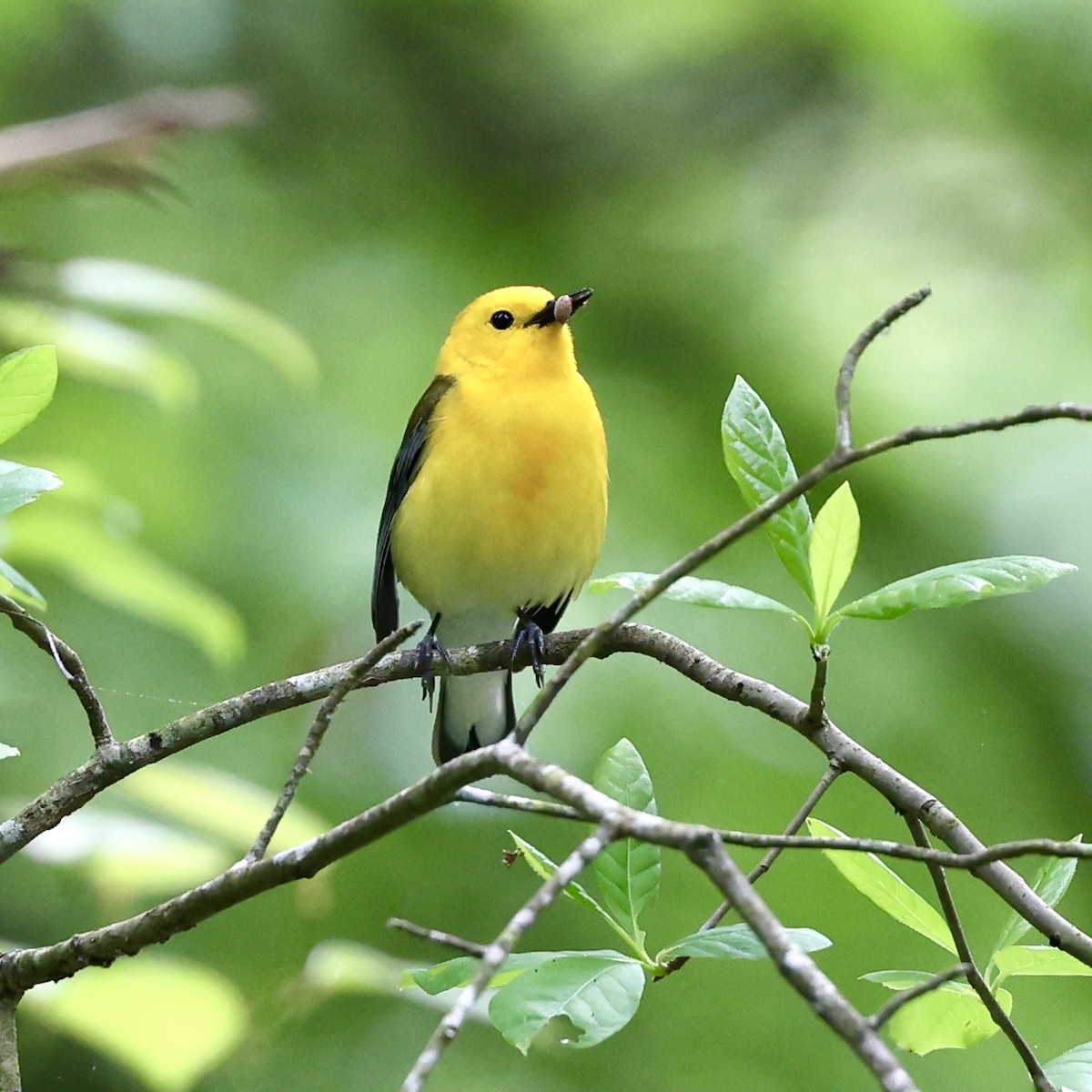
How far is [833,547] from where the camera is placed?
1852mm

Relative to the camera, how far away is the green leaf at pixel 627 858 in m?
1.74

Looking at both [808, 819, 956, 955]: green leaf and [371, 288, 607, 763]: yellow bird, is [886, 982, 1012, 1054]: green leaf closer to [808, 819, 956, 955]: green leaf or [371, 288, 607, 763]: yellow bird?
[808, 819, 956, 955]: green leaf

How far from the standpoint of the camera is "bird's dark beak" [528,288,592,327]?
3943 mm

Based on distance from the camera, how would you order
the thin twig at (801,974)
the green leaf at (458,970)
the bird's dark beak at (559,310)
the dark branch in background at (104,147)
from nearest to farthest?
the thin twig at (801,974)
the green leaf at (458,970)
the dark branch in background at (104,147)
the bird's dark beak at (559,310)

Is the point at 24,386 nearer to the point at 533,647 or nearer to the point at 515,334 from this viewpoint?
the point at 533,647

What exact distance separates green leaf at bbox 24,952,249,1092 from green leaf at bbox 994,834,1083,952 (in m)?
1.42

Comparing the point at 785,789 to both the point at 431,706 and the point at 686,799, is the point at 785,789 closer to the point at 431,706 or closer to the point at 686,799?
the point at 686,799

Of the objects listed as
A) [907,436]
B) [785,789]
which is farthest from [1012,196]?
[907,436]

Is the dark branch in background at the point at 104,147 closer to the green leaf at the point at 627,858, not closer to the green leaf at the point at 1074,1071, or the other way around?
the green leaf at the point at 627,858

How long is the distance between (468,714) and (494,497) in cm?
78

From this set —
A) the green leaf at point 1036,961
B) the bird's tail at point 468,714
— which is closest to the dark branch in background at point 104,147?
the green leaf at point 1036,961

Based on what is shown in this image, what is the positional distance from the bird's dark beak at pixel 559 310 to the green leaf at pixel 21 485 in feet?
7.68

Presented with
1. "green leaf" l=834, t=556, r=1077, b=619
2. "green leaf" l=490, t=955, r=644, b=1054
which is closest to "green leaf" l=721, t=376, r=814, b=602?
"green leaf" l=834, t=556, r=1077, b=619

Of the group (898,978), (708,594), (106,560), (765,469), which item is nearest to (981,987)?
(898,978)
